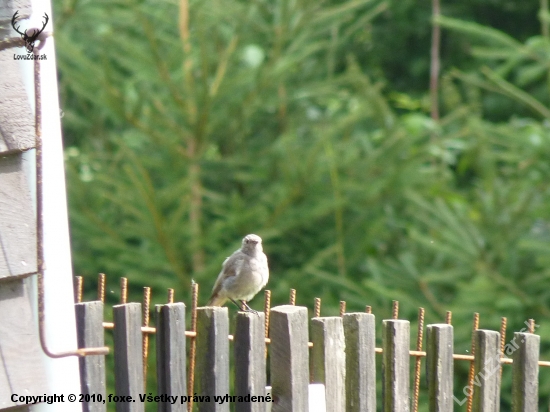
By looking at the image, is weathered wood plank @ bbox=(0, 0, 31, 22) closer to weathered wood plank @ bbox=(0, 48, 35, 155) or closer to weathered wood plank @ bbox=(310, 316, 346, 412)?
weathered wood plank @ bbox=(0, 48, 35, 155)

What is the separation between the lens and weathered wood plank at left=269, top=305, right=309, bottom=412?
229 centimetres

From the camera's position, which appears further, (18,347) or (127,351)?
(127,351)

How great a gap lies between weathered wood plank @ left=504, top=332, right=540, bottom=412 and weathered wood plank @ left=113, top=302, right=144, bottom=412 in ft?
4.36

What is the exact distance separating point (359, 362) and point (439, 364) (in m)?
0.32

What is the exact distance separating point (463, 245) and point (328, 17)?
2.46m

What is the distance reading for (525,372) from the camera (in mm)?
2803

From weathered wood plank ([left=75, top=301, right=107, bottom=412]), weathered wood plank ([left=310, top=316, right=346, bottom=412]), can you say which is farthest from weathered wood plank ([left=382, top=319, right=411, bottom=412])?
weathered wood plank ([left=75, top=301, right=107, bottom=412])

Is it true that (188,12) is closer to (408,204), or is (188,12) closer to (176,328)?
(408,204)

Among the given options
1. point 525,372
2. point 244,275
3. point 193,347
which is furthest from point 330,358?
point 244,275

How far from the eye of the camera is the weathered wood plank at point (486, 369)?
8.86 feet

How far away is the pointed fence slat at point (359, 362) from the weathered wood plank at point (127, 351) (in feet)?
2.12

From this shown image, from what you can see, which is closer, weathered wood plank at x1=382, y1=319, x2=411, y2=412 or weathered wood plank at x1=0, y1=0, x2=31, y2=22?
weathered wood plank at x1=0, y1=0, x2=31, y2=22

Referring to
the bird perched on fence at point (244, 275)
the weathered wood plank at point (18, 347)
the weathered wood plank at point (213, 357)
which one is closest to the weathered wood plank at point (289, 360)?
the weathered wood plank at point (213, 357)

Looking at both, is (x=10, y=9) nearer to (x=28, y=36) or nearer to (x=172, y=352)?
(x=28, y=36)
